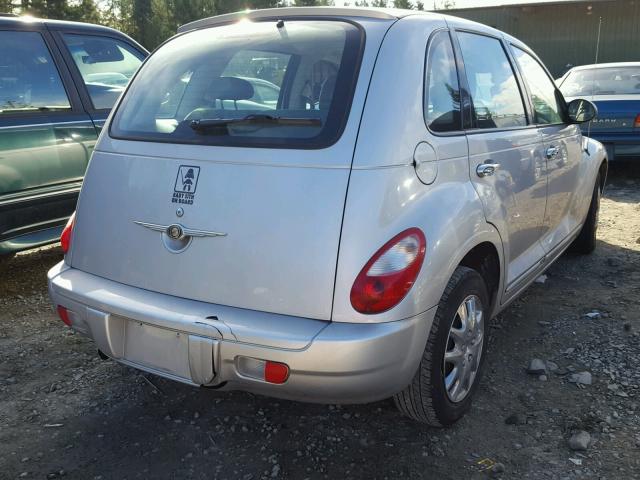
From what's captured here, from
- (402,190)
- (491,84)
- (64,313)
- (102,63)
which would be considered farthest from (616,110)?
(64,313)

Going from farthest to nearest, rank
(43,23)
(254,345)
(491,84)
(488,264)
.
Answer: (43,23) → (491,84) → (488,264) → (254,345)

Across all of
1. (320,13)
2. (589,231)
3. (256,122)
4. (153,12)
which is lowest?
(589,231)

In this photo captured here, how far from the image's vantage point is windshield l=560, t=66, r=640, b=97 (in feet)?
25.8

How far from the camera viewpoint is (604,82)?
8.12 meters

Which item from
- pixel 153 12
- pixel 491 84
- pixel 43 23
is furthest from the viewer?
pixel 153 12

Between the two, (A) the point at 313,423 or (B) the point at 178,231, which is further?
(A) the point at 313,423

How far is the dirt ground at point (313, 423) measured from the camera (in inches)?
93.5

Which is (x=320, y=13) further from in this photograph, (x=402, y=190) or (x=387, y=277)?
(x=387, y=277)

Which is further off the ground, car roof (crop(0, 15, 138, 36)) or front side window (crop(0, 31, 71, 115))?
car roof (crop(0, 15, 138, 36))

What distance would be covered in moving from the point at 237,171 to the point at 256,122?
230 millimetres

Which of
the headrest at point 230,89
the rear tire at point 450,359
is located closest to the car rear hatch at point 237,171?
the headrest at point 230,89

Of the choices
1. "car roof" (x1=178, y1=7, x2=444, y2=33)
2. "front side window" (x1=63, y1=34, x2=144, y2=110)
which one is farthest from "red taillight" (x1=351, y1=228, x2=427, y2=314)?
"front side window" (x1=63, y1=34, x2=144, y2=110)

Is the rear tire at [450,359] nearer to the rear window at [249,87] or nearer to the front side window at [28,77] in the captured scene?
the rear window at [249,87]

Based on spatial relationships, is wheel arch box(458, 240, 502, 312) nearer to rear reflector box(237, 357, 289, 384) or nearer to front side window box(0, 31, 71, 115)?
rear reflector box(237, 357, 289, 384)
